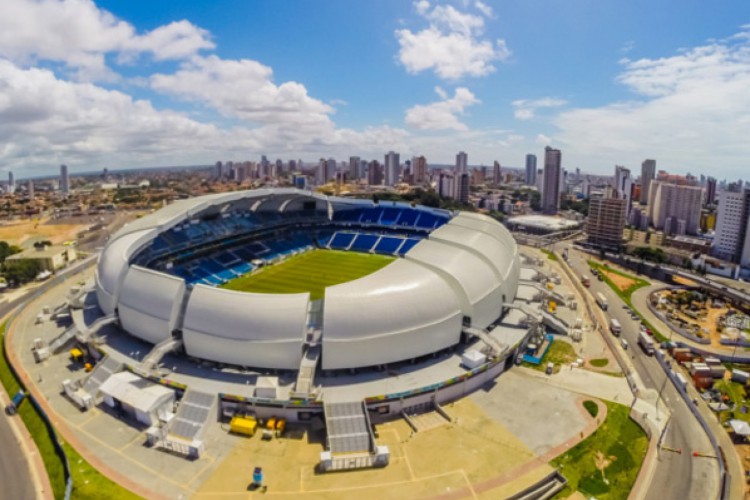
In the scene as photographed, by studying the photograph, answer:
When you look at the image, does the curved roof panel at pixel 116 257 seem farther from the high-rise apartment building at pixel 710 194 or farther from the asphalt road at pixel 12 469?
the high-rise apartment building at pixel 710 194

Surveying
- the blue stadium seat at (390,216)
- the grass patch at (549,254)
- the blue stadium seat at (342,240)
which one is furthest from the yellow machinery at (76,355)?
the grass patch at (549,254)

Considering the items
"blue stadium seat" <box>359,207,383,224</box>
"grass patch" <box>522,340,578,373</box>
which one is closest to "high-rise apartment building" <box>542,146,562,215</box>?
"blue stadium seat" <box>359,207,383,224</box>

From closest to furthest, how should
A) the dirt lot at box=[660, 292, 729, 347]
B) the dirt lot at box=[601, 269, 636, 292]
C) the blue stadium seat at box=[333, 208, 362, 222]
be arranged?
the dirt lot at box=[660, 292, 729, 347], the dirt lot at box=[601, 269, 636, 292], the blue stadium seat at box=[333, 208, 362, 222]

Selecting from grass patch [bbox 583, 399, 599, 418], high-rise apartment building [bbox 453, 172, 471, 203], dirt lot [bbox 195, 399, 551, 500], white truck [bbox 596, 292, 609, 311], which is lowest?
dirt lot [bbox 195, 399, 551, 500]

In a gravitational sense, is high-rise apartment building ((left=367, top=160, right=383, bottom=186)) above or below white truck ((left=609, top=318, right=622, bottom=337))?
above

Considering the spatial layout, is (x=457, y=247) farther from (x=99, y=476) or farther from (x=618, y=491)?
(x=99, y=476)

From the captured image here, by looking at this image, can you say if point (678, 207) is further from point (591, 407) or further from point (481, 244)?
A: point (591, 407)

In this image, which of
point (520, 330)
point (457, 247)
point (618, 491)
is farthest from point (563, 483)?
point (457, 247)

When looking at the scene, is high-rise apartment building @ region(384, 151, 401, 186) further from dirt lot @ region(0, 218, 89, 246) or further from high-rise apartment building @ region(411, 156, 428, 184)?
dirt lot @ region(0, 218, 89, 246)
